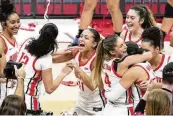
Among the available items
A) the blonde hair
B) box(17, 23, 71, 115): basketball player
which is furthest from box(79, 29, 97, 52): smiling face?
the blonde hair

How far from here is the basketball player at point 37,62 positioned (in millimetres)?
5094

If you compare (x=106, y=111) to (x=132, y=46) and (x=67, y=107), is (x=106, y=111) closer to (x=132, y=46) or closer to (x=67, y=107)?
(x=132, y=46)

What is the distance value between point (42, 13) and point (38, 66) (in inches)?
170

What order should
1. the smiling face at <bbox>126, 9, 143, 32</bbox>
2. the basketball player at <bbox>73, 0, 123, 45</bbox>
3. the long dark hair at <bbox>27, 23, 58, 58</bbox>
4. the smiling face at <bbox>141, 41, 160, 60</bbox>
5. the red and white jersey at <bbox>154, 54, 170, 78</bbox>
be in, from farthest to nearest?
the basketball player at <bbox>73, 0, 123, 45</bbox> → the smiling face at <bbox>126, 9, 143, 32</bbox> → the red and white jersey at <bbox>154, 54, 170, 78</bbox> → the smiling face at <bbox>141, 41, 160, 60</bbox> → the long dark hair at <bbox>27, 23, 58, 58</bbox>

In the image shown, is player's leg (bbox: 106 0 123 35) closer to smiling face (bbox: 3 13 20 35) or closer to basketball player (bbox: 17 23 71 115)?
smiling face (bbox: 3 13 20 35)

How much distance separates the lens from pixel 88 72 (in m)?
5.62

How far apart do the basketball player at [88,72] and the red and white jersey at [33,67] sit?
49 cm

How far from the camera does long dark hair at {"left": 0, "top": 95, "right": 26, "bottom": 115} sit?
153 inches

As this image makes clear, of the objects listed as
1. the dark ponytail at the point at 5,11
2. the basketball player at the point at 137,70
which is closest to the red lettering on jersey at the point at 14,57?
the dark ponytail at the point at 5,11

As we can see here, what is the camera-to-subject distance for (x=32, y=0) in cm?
923

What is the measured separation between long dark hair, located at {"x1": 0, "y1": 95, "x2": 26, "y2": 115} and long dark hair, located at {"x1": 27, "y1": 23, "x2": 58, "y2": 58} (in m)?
1.17

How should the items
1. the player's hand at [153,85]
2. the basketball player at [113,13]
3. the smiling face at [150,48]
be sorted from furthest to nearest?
the basketball player at [113,13] < the smiling face at [150,48] < the player's hand at [153,85]

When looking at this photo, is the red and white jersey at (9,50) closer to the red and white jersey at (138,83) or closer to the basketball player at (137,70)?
the basketball player at (137,70)

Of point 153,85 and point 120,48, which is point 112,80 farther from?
point 153,85
